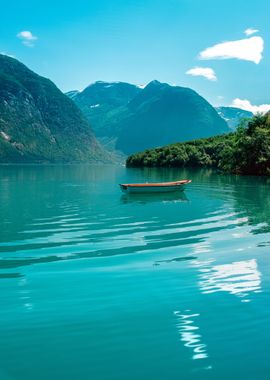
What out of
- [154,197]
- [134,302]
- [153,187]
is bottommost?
[134,302]

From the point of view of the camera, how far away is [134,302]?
1334cm

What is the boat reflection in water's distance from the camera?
47125mm

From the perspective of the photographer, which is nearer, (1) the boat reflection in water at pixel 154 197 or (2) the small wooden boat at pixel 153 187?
(1) the boat reflection in water at pixel 154 197

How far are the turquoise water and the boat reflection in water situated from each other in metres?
18.5

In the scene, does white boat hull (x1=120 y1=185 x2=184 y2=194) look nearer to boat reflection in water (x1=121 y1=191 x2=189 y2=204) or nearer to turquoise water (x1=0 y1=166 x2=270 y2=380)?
boat reflection in water (x1=121 y1=191 x2=189 y2=204)

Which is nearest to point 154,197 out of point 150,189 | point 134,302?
point 150,189

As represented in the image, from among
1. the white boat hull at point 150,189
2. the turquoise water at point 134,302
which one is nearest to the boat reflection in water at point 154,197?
the white boat hull at point 150,189

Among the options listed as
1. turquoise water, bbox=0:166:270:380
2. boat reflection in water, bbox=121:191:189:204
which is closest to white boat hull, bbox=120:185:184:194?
boat reflection in water, bbox=121:191:189:204

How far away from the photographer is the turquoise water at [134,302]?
9.26 meters

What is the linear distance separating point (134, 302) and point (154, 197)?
125 ft

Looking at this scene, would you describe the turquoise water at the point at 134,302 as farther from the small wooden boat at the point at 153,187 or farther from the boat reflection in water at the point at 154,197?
the small wooden boat at the point at 153,187

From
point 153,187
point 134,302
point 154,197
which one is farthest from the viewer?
point 153,187

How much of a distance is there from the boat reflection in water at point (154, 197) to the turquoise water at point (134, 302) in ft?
60.6

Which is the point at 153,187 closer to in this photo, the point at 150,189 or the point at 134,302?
the point at 150,189
